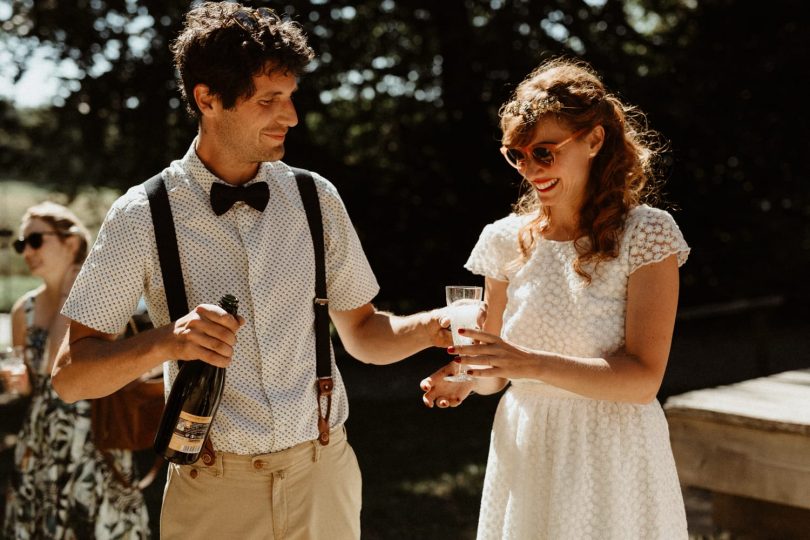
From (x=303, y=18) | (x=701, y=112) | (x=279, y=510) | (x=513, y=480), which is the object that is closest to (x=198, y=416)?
(x=279, y=510)

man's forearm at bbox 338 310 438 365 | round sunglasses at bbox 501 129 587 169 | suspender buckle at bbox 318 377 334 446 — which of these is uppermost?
round sunglasses at bbox 501 129 587 169

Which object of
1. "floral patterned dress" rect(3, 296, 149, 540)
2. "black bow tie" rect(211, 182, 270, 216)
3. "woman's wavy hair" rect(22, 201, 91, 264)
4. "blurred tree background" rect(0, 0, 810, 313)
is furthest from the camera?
"blurred tree background" rect(0, 0, 810, 313)

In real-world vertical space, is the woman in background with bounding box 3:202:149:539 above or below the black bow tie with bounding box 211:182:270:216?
below

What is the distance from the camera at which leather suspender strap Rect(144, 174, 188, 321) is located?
8.33 ft

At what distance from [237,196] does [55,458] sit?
8.32 ft

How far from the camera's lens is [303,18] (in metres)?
8.93

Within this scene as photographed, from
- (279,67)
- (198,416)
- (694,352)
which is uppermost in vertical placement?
(279,67)

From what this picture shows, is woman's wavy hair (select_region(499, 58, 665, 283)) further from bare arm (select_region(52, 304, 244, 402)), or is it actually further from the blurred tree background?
the blurred tree background

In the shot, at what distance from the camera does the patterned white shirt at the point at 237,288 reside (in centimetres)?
253

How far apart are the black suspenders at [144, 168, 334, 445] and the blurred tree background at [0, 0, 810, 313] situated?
6.28m

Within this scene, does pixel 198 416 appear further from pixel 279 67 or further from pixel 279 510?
pixel 279 67

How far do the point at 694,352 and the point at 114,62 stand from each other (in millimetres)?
8360

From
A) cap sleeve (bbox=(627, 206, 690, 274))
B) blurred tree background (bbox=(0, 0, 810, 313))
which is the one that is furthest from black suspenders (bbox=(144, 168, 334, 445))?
blurred tree background (bbox=(0, 0, 810, 313))

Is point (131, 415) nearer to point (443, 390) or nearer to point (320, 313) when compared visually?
point (320, 313)
